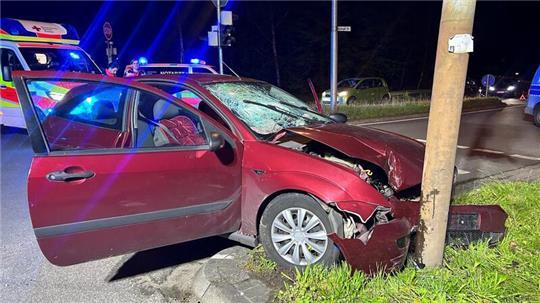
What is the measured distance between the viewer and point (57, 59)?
10.8 m

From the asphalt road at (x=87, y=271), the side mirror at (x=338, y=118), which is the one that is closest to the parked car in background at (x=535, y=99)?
the side mirror at (x=338, y=118)

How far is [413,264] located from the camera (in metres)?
3.23

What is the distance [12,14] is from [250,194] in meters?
25.5

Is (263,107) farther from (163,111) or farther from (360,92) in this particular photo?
(360,92)

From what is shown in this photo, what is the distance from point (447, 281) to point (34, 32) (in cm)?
1127

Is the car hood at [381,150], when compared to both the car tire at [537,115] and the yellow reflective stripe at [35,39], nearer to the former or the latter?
the yellow reflective stripe at [35,39]

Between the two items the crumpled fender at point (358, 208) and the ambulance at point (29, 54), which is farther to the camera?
the ambulance at point (29, 54)

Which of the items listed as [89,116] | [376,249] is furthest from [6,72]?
[376,249]

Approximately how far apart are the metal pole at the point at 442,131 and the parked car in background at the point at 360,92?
18808mm

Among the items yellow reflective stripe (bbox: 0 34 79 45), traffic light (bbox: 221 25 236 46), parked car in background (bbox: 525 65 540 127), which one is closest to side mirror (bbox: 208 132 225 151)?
yellow reflective stripe (bbox: 0 34 79 45)

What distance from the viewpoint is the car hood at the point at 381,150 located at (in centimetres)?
342

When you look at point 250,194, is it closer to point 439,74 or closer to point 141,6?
point 439,74

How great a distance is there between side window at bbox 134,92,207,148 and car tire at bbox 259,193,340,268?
85 centimetres

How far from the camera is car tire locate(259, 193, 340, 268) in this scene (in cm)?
329
